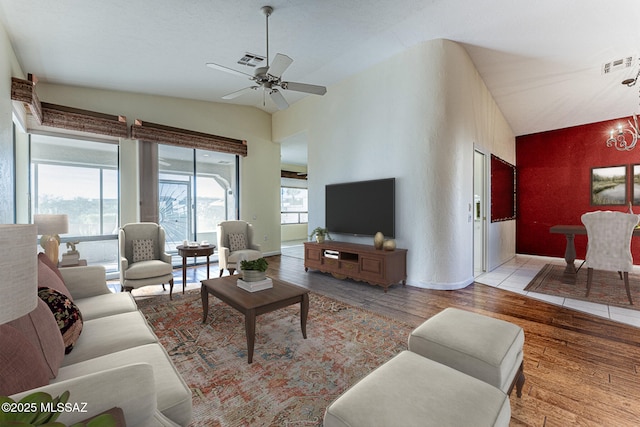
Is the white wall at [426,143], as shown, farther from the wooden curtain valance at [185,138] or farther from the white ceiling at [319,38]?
the wooden curtain valance at [185,138]

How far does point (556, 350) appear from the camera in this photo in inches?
85.5

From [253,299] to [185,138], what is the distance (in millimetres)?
4133

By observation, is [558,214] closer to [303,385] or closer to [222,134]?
[303,385]

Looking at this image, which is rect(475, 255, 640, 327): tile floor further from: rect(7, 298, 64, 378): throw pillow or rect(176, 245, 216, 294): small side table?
rect(7, 298, 64, 378): throw pillow

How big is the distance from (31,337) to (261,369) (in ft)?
4.16

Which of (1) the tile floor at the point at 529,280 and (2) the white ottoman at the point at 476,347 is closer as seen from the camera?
(2) the white ottoman at the point at 476,347

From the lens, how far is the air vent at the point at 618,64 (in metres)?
3.58

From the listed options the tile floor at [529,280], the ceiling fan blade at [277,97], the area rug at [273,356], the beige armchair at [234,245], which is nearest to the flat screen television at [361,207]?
the beige armchair at [234,245]

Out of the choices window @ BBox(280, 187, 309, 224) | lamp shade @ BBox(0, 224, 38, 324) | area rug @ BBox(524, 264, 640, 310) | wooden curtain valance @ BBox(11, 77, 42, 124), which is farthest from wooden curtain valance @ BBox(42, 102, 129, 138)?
area rug @ BBox(524, 264, 640, 310)

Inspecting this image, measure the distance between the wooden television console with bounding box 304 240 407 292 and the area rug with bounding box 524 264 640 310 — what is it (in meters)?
1.77

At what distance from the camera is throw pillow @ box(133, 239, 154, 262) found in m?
3.68

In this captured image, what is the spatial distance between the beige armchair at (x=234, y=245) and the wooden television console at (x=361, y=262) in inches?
41.2

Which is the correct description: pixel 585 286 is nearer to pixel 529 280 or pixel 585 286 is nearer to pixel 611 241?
pixel 529 280

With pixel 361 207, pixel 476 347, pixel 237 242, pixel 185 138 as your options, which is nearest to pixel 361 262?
pixel 361 207
